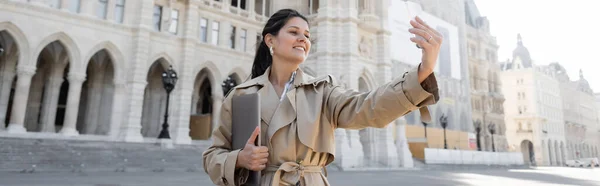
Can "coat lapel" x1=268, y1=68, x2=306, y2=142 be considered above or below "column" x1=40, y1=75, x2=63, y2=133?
below

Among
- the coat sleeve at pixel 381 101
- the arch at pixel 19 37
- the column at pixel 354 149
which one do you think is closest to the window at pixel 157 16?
the arch at pixel 19 37

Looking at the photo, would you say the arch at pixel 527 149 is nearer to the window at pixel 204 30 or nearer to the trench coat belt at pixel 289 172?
the window at pixel 204 30

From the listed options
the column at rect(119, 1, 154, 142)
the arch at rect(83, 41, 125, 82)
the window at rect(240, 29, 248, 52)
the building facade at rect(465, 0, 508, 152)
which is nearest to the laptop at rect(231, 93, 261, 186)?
the column at rect(119, 1, 154, 142)

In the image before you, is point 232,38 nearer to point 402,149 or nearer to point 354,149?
point 354,149

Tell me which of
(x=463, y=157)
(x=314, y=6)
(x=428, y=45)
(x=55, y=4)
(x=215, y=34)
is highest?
(x=314, y=6)

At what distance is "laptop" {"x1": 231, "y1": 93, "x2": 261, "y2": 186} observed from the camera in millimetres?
1591

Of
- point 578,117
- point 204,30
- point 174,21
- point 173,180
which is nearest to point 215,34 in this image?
point 204,30

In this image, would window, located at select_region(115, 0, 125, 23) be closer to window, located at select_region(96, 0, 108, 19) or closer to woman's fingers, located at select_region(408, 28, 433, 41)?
window, located at select_region(96, 0, 108, 19)

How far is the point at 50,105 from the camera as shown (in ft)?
62.9

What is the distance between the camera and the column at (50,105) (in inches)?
750

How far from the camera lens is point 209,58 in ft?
73.5

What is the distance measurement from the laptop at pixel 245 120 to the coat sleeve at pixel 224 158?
0.18 feet

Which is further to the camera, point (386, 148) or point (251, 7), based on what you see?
point (251, 7)

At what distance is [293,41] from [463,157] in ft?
93.8
